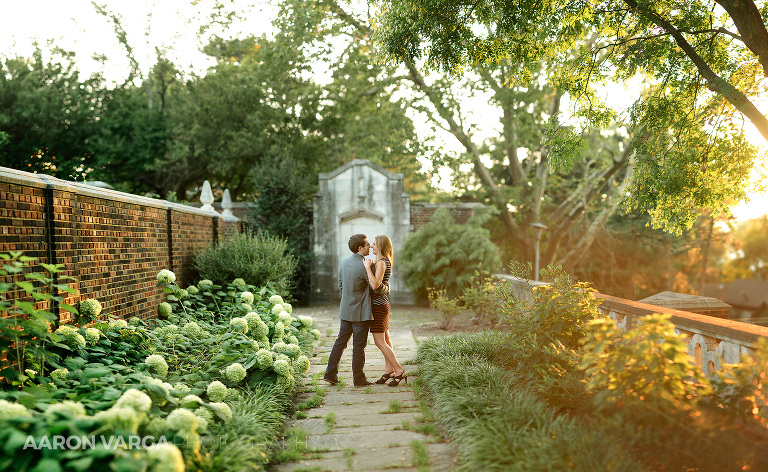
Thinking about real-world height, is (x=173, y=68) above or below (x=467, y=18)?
above

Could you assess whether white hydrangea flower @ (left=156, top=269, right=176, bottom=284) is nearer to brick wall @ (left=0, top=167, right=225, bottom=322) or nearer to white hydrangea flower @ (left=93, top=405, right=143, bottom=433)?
brick wall @ (left=0, top=167, right=225, bottom=322)

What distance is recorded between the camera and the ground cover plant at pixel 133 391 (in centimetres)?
255

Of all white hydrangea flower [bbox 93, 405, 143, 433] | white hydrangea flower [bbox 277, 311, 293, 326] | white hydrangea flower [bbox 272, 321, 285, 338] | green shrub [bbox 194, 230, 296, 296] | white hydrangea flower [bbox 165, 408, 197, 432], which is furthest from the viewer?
green shrub [bbox 194, 230, 296, 296]

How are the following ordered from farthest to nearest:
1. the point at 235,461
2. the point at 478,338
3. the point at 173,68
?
the point at 173,68
the point at 478,338
the point at 235,461

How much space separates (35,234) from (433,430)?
13.2ft

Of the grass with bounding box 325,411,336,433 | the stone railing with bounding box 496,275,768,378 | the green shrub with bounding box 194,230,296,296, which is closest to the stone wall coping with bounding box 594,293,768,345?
the stone railing with bounding box 496,275,768,378

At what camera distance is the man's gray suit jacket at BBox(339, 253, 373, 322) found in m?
5.77

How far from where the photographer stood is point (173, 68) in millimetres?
20516

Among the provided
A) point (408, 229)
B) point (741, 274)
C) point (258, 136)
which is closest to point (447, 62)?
point (408, 229)

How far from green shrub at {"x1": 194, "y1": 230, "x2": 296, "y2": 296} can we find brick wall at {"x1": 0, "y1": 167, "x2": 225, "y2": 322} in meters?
0.41

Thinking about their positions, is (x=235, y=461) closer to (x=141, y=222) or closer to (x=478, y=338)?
(x=478, y=338)

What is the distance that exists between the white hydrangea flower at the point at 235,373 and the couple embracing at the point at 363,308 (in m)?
1.41

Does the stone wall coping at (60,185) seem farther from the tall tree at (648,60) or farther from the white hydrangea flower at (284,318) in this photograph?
the tall tree at (648,60)

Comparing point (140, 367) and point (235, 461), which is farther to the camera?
point (140, 367)
